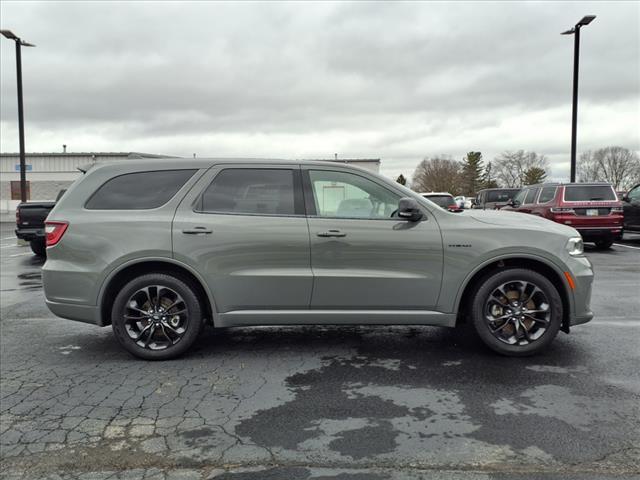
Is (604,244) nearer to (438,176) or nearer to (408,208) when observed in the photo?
(408,208)

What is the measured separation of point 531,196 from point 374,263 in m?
12.1

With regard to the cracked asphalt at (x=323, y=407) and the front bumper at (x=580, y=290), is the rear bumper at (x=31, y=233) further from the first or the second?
the front bumper at (x=580, y=290)

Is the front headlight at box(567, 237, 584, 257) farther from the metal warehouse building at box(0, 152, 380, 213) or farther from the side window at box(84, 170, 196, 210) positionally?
the metal warehouse building at box(0, 152, 380, 213)

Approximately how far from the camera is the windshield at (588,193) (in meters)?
13.3

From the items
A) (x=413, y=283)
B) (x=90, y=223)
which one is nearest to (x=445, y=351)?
(x=413, y=283)

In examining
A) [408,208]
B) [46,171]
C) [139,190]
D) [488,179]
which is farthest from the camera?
[488,179]

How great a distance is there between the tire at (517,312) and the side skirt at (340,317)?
0.30m

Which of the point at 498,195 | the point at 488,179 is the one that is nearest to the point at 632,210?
the point at 498,195

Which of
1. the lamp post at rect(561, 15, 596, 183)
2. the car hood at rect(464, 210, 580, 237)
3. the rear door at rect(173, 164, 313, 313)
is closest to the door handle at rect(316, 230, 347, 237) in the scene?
the rear door at rect(173, 164, 313, 313)

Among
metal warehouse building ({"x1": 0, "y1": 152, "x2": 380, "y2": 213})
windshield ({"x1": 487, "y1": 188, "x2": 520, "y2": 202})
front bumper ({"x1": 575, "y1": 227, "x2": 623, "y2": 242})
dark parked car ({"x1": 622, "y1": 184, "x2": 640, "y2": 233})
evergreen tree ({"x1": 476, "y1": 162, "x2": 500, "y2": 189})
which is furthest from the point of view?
evergreen tree ({"x1": 476, "y1": 162, "x2": 500, "y2": 189})

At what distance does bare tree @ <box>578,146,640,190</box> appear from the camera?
86.1 metres

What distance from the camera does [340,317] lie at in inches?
180

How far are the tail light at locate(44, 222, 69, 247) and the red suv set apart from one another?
39.1 ft

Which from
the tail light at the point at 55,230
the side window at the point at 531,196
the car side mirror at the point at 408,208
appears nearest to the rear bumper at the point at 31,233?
the tail light at the point at 55,230
